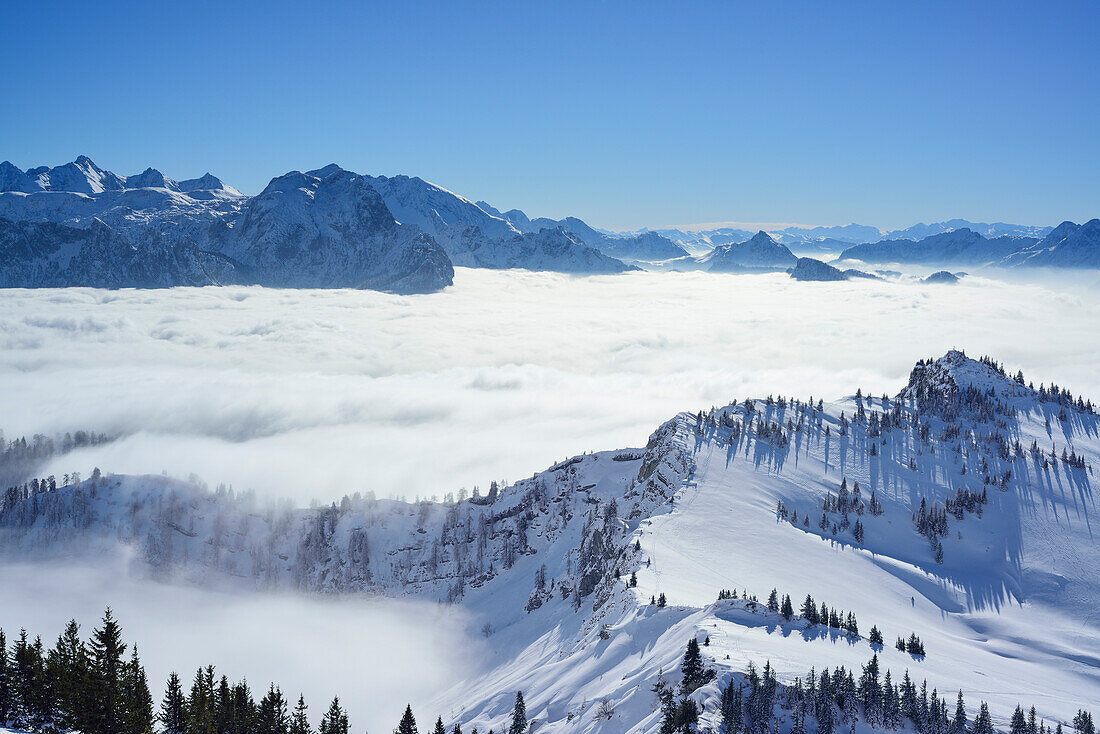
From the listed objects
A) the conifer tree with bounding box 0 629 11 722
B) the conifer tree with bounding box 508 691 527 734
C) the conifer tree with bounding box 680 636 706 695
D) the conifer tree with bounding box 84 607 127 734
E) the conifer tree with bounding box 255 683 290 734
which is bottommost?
the conifer tree with bounding box 508 691 527 734

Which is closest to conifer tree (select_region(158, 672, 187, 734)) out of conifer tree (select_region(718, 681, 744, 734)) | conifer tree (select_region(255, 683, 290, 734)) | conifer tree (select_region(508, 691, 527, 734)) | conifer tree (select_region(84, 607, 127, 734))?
conifer tree (select_region(255, 683, 290, 734))

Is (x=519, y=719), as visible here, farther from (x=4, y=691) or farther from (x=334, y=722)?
(x=4, y=691)

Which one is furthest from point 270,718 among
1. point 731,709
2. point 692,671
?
point 731,709

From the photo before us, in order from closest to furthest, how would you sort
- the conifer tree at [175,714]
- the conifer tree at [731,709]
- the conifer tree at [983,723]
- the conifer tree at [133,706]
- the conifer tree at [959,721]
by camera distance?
the conifer tree at [133,706] < the conifer tree at [175,714] < the conifer tree at [731,709] < the conifer tree at [959,721] < the conifer tree at [983,723]

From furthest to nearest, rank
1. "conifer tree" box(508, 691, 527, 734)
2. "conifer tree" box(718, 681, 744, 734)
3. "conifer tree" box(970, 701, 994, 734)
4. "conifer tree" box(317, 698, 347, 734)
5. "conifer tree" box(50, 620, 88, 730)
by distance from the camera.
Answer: "conifer tree" box(508, 691, 527, 734) → "conifer tree" box(970, 701, 994, 734) → "conifer tree" box(718, 681, 744, 734) → "conifer tree" box(317, 698, 347, 734) → "conifer tree" box(50, 620, 88, 730)

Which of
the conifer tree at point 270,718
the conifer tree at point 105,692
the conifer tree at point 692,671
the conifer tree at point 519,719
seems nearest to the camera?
the conifer tree at point 105,692

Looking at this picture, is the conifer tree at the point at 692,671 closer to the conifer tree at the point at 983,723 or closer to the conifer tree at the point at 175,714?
the conifer tree at the point at 983,723

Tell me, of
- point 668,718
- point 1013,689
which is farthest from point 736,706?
point 1013,689

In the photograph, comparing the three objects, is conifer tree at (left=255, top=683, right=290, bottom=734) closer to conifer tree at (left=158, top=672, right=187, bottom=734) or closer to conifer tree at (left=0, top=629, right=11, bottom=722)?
conifer tree at (left=158, top=672, right=187, bottom=734)

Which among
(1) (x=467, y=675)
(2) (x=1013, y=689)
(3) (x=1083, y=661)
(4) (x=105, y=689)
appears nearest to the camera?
(4) (x=105, y=689)

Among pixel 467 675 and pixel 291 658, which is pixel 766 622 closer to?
pixel 467 675

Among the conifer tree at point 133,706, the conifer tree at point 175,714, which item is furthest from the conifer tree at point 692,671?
the conifer tree at point 133,706
